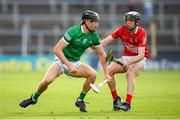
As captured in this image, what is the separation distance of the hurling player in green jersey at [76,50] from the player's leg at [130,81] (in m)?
0.72

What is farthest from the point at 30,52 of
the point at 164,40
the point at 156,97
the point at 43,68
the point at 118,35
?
the point at 118,35

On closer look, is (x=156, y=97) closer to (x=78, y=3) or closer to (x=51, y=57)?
(x=51, y=57)

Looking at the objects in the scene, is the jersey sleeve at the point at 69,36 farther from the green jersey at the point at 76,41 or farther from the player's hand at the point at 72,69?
the player's hand at the point at 72,69

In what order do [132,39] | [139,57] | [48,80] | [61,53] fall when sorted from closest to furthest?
[61,53] → [48,80] → [139,57] → [132,39]

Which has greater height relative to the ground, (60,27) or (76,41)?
(60,27)

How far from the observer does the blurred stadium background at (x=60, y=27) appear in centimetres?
3944

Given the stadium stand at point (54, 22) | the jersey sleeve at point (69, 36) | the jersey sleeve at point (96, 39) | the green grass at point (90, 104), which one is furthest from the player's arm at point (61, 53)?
the stadium stand at point (54, 22)

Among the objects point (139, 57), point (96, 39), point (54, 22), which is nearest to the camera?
point (96, 39)

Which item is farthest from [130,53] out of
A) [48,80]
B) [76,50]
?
[48,80]

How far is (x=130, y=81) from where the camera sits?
15.7m

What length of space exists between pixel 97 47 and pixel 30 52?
82.4ft

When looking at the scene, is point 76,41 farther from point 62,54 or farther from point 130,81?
point 130,81

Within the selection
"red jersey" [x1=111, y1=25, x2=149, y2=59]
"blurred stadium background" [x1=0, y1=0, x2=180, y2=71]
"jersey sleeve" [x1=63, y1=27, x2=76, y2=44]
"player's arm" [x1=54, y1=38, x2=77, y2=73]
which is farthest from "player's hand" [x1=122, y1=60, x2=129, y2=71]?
"blurred stadium background" [x1=0, y1=0, x2=180, y2=71]

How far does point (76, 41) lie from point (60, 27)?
26261 mm
